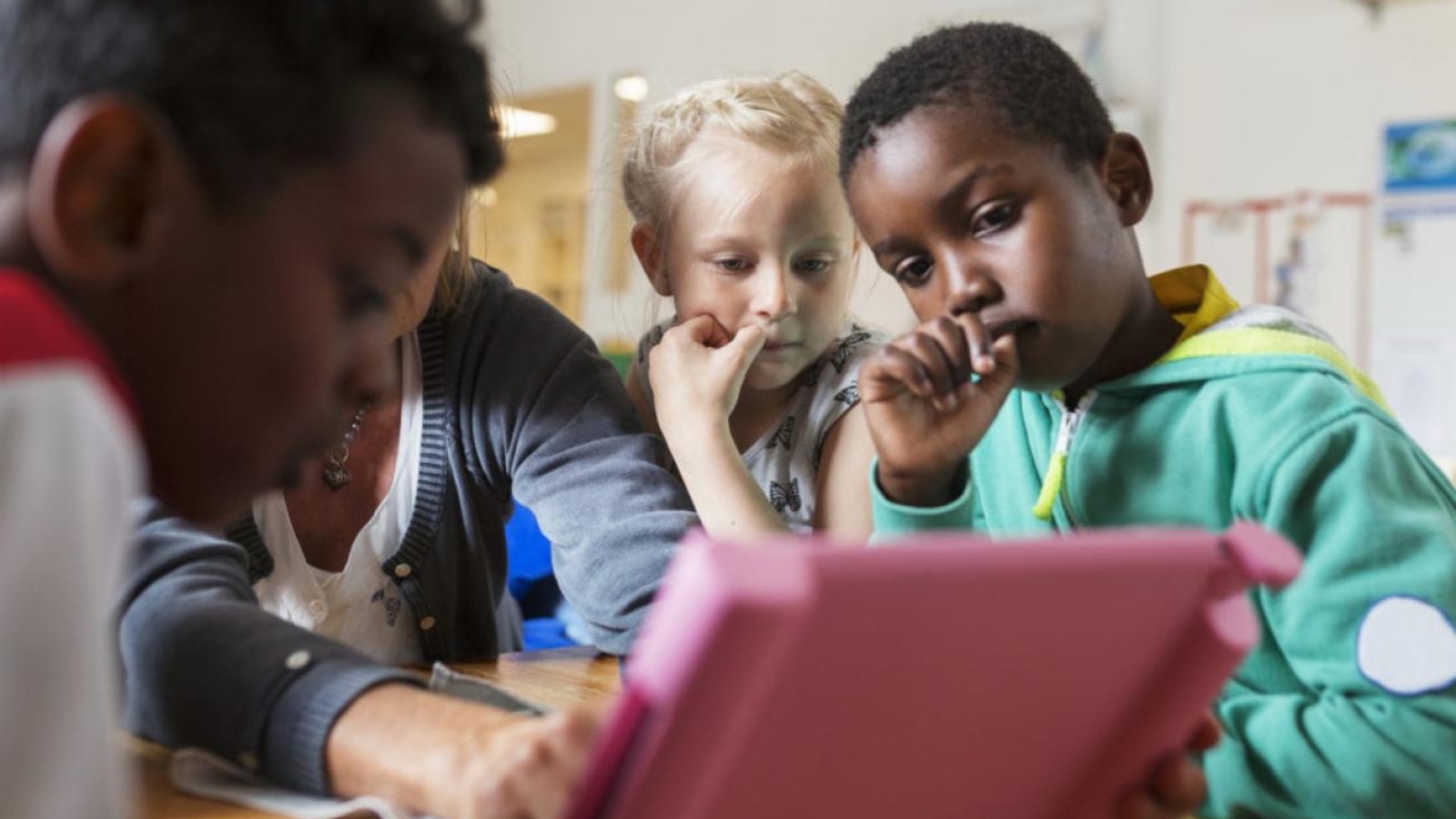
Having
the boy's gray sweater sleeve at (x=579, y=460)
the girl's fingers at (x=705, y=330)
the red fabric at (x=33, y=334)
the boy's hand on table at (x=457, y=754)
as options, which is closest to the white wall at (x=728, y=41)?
the girl's fingers at (x=705, y=330)

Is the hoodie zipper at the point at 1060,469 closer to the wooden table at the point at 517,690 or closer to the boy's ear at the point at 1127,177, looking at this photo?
the boy's ear at the point at 1127,177

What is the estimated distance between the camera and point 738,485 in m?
1.06

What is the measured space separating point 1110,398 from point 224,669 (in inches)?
22.0

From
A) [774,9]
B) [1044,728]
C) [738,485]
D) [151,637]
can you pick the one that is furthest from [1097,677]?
[774,9]

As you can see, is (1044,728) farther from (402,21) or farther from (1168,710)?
(402,21)

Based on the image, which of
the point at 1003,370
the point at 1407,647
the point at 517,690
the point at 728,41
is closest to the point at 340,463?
the point at 517,690

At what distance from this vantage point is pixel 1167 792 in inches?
19.6

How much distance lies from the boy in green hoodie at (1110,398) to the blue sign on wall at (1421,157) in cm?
205

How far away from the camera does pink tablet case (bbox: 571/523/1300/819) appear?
34 cm

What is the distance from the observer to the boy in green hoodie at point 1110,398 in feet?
2.12

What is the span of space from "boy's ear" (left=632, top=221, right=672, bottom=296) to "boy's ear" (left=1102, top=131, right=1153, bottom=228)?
484mm

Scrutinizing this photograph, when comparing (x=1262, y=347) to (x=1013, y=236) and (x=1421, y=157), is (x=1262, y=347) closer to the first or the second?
(x=1013, y=236)

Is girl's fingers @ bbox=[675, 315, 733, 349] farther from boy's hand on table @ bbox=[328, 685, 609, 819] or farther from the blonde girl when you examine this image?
boy's hand on table @ bbox=[328, 685, 609, 819]

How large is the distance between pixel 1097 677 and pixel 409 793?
0.29 m
